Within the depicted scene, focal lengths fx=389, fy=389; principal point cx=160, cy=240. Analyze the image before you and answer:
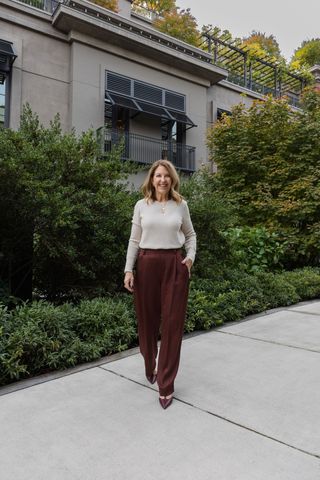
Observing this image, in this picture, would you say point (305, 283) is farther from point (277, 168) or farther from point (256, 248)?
point (277, 168)

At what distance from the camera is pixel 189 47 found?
14391mm

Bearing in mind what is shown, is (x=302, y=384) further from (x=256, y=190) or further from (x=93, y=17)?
(x=93, y=17)

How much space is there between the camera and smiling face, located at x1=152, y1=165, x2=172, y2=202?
3016mm

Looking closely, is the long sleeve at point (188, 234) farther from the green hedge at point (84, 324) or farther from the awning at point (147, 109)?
the awning at point (147, 109)

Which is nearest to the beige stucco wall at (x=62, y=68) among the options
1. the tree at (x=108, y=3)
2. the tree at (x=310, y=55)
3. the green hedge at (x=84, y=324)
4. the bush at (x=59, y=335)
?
the tree at (x=108, y=3)

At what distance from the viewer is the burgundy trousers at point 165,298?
2920 mm

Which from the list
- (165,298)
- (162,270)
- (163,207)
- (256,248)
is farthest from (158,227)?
(256,248)

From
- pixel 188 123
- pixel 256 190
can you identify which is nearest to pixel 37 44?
pixel 188 123

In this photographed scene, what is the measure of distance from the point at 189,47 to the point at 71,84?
508 centimetres

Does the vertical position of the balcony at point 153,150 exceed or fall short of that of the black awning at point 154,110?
it falls short

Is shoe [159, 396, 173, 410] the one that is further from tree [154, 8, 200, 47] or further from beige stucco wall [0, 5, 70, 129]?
tree [154, 8, 200, 47]

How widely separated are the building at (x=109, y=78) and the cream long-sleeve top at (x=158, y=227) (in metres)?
7.07

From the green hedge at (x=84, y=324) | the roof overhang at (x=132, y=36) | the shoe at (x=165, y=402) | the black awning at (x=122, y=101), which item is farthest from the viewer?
the black awning at (x=122, y=101)

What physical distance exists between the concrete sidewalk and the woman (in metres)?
0.34
